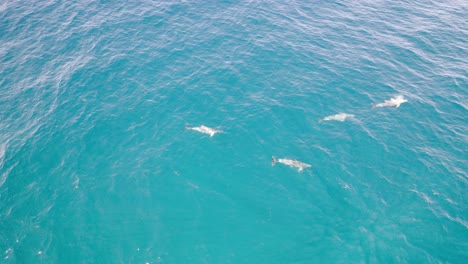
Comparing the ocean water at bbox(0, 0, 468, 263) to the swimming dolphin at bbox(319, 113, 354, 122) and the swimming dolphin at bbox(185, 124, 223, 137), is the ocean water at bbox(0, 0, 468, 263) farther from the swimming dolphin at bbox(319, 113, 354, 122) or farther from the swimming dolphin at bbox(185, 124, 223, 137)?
the swimming dolphin at bbox(319, 113, 354, 122)

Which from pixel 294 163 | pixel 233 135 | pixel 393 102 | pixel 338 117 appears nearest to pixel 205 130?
pixel 233 135

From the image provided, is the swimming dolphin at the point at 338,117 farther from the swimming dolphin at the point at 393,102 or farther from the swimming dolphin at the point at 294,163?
the swimming dolphin at the point at 294,163

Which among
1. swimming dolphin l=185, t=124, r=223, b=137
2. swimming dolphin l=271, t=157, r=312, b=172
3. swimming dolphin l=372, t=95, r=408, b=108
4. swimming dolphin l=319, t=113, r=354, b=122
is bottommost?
swimming dolphin l=271, t=157, r=312, b=172

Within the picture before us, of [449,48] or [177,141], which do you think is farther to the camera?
[449,48]

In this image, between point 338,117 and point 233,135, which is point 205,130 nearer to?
point 233,135

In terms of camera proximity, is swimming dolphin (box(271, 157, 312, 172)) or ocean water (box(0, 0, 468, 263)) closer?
ocean water (box(0, 0, 468, 263))

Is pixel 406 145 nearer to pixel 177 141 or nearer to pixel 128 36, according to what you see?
pixel 177 141

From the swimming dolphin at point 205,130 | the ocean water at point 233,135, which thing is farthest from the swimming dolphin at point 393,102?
the swimming dolphin at point 205,130

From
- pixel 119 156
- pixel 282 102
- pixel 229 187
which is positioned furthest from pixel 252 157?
pixel 119 156

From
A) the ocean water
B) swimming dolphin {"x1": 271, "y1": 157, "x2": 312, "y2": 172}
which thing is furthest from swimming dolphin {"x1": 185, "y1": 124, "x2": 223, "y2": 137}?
swimming dolphin {"x1": 271, "y1": 157, "x2": 312, "y2": 172}
